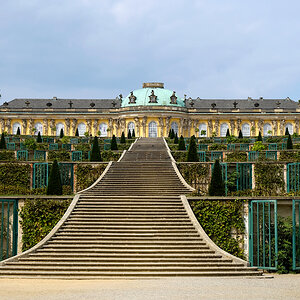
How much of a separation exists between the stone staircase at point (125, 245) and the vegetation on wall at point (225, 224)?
771 mm

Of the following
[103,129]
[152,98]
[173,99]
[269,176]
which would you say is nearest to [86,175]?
[269,176]

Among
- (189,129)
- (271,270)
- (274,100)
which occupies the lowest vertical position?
A: (271,270)

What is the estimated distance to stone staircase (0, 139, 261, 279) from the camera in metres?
12.8

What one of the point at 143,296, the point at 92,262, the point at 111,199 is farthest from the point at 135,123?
the point at 143,296

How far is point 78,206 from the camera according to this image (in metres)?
16.7

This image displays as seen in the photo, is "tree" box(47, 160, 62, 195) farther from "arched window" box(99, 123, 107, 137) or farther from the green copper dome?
"arched window" box(99, 123, 107, 137)

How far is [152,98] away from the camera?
218ft

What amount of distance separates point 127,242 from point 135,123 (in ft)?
169

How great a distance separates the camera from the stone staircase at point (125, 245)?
42.0 ft

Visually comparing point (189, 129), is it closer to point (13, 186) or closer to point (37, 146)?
point (37, 146)

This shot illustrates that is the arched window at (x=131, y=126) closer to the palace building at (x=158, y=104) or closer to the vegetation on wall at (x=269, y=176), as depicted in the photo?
the palace building at (x=158, y=104)

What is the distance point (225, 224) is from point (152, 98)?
168ft

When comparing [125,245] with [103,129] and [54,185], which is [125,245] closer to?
[54,185]

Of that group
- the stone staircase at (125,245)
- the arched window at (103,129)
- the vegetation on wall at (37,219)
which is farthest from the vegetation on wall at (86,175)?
the arched window at (103,129)
